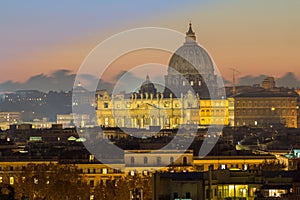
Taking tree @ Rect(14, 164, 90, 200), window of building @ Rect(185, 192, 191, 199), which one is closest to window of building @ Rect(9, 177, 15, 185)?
tree @ Rect(14, 164, 90, 200)

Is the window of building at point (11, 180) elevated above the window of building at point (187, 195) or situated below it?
above

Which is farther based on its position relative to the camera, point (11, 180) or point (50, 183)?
point (11, 180)

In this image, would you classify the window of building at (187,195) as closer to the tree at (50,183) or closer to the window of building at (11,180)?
the tree at (50,183)

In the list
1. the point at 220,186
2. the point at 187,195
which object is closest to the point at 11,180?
the point at 220,186

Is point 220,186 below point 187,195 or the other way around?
the other way around

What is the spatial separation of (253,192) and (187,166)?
4105 cm

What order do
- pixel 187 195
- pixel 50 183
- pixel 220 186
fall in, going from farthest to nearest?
1. pixel 50 183
2. pixel 220 186
3. pixel 187 195

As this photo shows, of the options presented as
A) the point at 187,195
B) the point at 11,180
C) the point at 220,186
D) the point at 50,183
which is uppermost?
the point at 11,180

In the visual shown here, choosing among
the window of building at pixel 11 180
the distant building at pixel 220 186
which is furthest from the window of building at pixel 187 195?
the window of building at pixel 11 180

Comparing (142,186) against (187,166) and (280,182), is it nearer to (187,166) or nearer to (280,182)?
(187,166)

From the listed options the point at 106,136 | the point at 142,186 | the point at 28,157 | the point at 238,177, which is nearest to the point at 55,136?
the point at 106,136

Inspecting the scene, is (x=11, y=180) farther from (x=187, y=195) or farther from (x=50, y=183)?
(x=187, y=195)

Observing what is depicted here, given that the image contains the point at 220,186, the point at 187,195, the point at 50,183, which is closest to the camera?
the point at 187,195

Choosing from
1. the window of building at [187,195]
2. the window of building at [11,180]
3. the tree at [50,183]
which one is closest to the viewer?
the window of building at [187,195]
